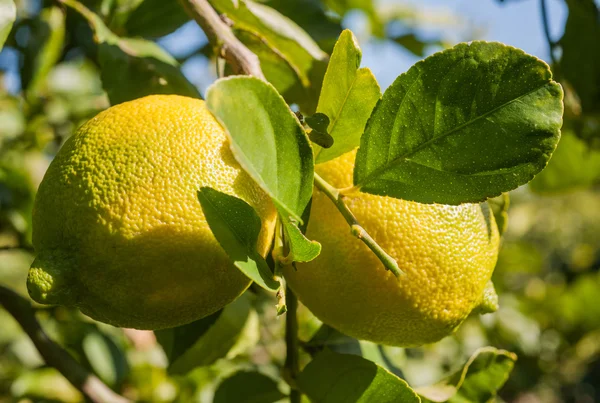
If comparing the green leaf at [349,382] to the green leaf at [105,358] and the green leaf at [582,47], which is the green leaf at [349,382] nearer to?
the green leaf at [105,358]

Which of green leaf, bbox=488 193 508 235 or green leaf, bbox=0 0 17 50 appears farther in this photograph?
green leaf, bbox=488 193 508 235

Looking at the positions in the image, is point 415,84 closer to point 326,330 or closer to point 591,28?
point 326,330

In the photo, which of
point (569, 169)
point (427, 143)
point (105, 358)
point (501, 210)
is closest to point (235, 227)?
point (427, 143)

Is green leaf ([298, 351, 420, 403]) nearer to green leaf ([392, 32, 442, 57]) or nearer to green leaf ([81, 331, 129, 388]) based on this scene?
green leaf ([81, 331, 129, 388])

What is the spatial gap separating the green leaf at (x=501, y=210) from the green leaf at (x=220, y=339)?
12.8 inches

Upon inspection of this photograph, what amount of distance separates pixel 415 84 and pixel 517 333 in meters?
1.41

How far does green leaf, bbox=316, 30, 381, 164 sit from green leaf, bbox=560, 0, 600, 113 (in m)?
0.76

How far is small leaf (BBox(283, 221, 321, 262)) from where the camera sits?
0.44 m

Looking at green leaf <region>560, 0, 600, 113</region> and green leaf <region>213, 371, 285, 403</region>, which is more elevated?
green leaf <region>560, 0, 600, 113</region>

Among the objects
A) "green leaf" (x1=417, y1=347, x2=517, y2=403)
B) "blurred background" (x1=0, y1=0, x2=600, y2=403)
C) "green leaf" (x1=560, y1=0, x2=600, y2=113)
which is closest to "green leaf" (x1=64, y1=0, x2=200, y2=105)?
"blurred background" (x1=0, y1=0, x2=600, y2=403)

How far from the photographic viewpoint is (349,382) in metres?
0.58

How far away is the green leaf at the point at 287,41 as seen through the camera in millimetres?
737

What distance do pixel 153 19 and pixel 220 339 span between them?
0.45m

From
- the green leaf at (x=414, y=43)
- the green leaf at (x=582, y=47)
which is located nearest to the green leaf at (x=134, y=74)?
the green leaf at (x=414, y=43)
